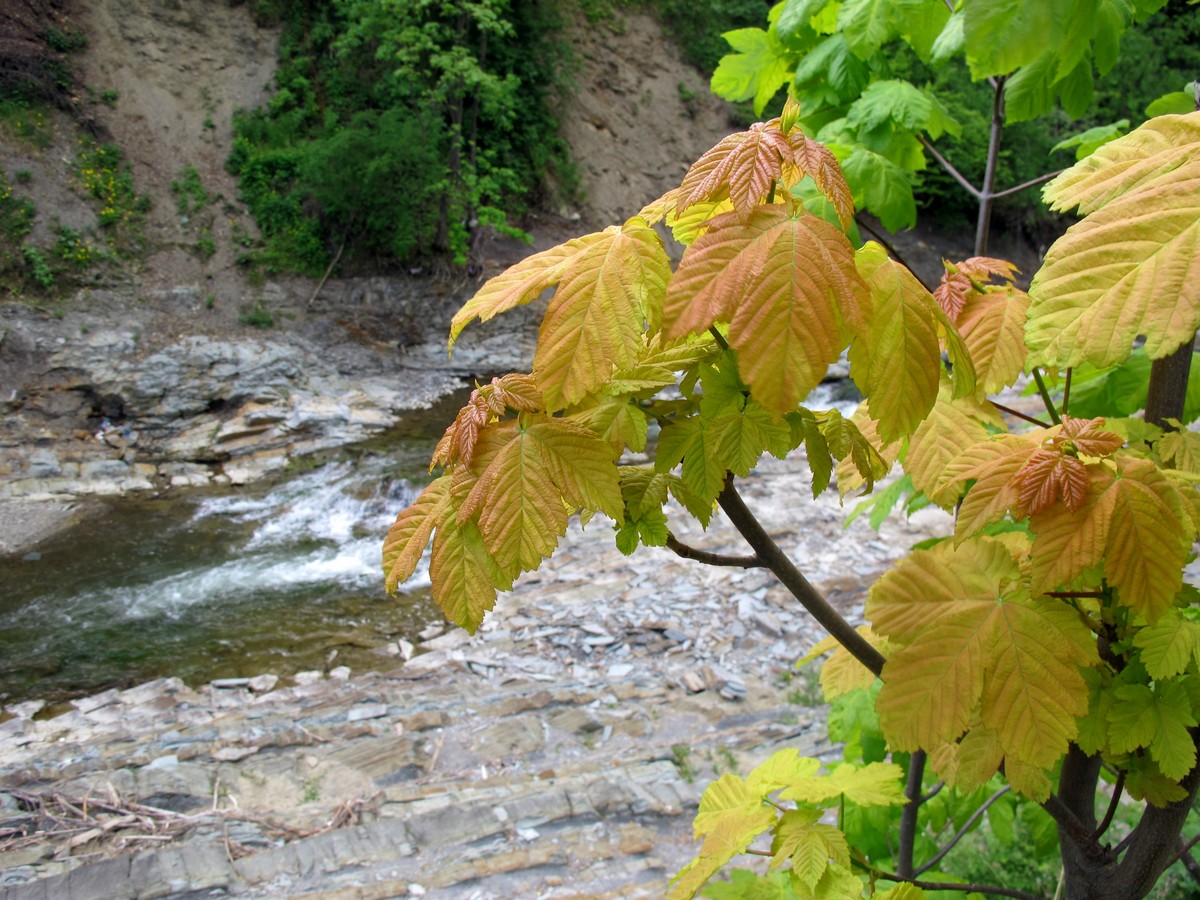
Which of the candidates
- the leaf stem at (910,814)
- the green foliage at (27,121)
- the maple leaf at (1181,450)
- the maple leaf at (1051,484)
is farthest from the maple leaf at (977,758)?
the green foliage at (27,121)

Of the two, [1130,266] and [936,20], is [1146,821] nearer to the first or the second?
[1130,266]

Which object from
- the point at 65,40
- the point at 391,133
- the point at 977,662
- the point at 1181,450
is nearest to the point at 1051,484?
the point at 977,662

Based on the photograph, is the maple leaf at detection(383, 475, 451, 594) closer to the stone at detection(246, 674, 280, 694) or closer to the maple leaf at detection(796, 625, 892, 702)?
the maple leaf at detection(796, 625, 892, 702)

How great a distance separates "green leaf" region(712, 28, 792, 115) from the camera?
86.0 inches

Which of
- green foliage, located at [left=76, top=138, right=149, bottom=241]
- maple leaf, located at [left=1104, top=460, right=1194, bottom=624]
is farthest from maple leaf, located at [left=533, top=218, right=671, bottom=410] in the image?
green foliage, located at [left=76, top=138, right=149, bottom=241]

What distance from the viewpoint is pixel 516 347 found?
500 inches

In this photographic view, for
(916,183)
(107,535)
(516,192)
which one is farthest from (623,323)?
(516,192)

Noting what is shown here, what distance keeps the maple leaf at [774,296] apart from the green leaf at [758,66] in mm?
1607

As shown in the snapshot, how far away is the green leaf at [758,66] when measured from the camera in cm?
219

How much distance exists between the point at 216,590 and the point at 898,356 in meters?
7.11

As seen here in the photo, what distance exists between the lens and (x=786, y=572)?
40.3 inches

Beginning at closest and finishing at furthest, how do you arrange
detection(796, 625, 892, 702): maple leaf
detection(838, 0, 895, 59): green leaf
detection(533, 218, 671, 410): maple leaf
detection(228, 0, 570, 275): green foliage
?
detection(533, 218, 671, 410): maple leaf < detection(796, 625, 892, 702): maple leaf < detection(838, 0, 895, 59): green leaf < detection(228, 0, 570, 275): green foliage

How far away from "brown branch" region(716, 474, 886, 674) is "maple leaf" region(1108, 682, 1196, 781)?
0.31 m

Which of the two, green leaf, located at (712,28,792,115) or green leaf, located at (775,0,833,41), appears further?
green leaf, located at (712,28,792,115)
